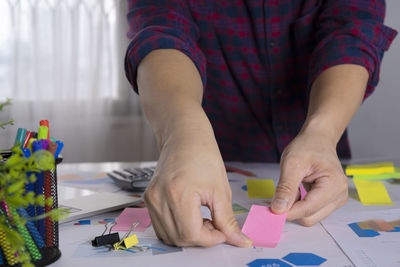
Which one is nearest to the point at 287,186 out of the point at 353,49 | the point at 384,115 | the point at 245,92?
the point at 353,49

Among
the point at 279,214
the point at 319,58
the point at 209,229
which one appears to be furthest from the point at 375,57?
the point at 209,229

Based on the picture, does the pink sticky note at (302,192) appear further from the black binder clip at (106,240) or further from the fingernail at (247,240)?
the black binder clip at (106,240)

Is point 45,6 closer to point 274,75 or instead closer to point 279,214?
point 274,75

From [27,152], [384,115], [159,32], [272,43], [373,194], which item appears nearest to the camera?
[27,152]

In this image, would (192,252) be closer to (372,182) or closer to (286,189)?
(286,189)

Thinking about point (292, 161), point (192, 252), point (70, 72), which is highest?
point (70, 72)

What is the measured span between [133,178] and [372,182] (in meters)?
0.51

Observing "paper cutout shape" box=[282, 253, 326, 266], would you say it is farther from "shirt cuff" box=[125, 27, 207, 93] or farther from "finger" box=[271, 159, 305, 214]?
"shirt cuff" box=[125, 27, 207, 93]

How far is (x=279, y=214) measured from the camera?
66cm

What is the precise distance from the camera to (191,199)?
0.55 metres

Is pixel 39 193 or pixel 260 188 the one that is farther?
pixel 260 188

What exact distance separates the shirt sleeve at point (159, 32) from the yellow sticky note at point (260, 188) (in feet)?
0.81

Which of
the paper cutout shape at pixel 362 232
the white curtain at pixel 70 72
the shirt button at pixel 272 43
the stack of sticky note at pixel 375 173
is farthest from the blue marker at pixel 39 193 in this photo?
the white curtain at pixel 70 72

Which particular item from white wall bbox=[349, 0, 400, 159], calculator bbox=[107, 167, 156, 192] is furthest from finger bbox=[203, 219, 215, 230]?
white wall bbox=[349, 0, 400, 159]
